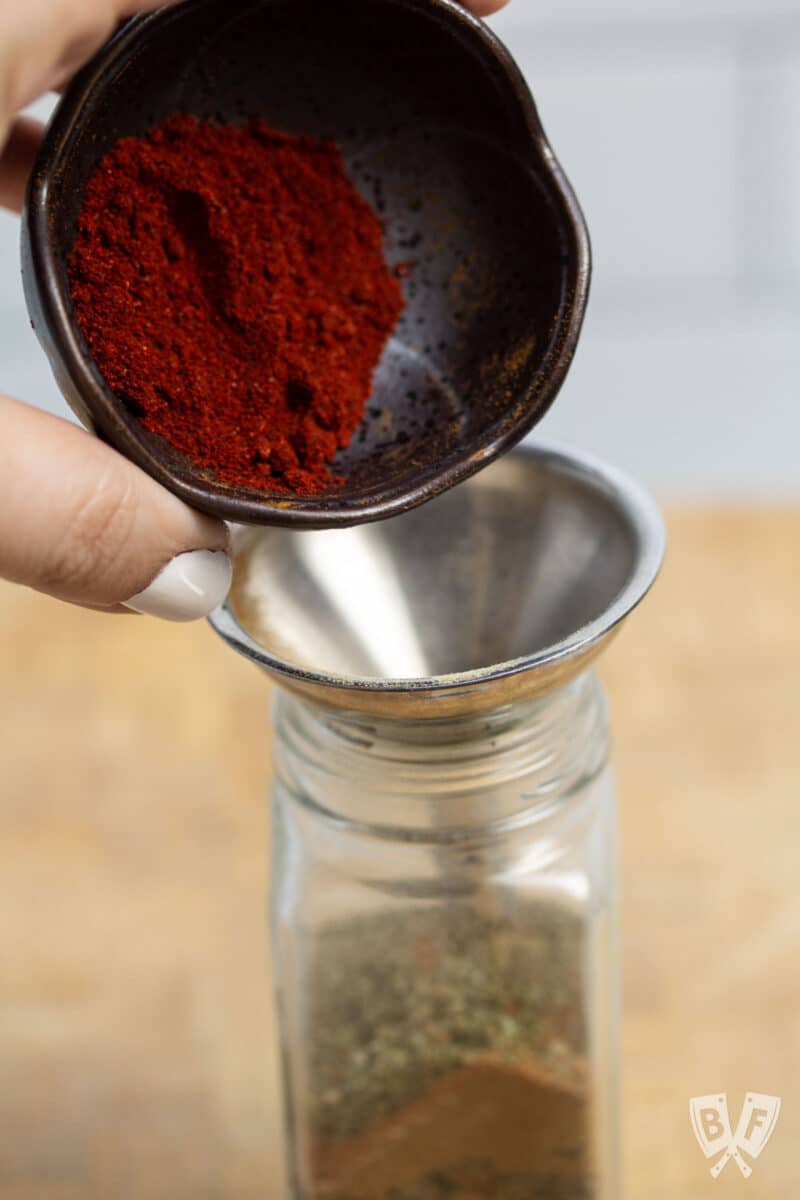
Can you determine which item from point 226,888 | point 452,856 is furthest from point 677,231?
point 452,856

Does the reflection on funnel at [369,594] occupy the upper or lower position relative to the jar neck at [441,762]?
upper

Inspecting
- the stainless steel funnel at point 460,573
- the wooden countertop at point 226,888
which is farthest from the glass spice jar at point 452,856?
the wooden countertop at point 226,888

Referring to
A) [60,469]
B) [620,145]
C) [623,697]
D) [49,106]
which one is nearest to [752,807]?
[623,697]

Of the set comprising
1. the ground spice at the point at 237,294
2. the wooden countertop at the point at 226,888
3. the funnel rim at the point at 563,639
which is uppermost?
the ground spice at the point at 237,294

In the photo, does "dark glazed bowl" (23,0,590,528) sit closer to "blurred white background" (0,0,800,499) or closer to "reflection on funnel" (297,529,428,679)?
"reflection on funnel" (297,529,428,679)

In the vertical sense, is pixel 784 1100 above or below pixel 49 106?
below

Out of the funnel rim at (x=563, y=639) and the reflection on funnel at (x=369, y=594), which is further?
the reflection on funnel at (x=369, y=594)

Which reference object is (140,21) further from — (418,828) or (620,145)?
(620,145)

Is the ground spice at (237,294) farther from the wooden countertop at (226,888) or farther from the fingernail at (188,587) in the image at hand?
the wooden countertop at (226,888)
